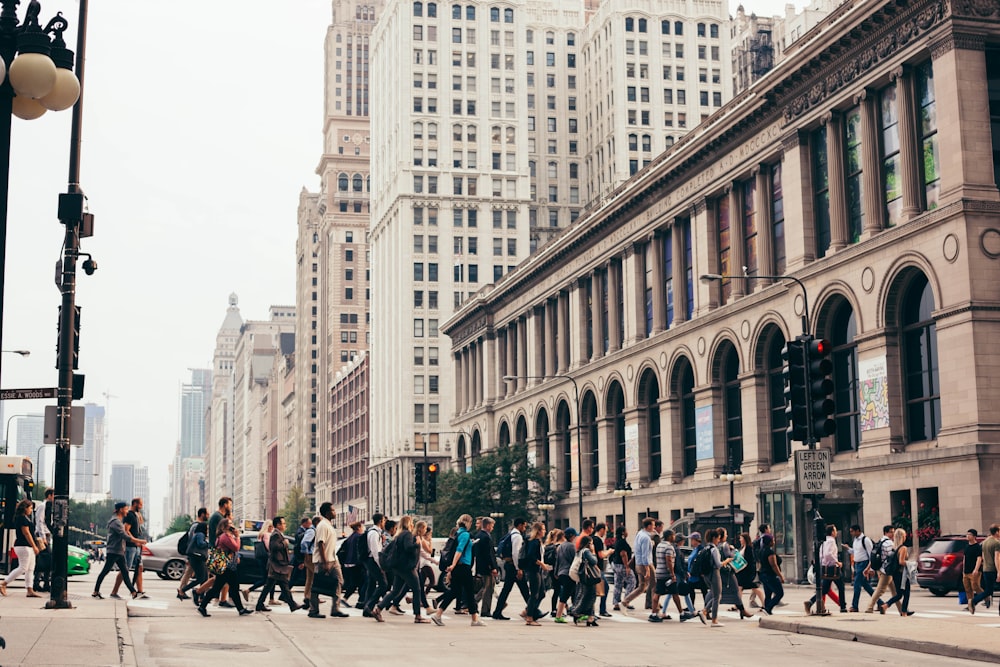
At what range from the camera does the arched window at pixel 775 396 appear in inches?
2203

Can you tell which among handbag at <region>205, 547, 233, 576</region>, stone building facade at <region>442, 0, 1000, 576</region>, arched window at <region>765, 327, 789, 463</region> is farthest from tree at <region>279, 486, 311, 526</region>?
handbag at <region>205, 547, 233, 576</region>

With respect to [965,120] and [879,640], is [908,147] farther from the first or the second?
[879,640]

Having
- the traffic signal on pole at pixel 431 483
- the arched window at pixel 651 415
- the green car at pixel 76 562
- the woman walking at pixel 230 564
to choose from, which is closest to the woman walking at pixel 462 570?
the woman walking at pixel 230 564

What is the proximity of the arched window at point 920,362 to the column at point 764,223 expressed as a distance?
10925 millimetres

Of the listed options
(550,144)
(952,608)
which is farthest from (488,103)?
(952,608)

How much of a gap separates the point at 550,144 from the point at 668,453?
8300cm

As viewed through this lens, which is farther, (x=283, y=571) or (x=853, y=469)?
(x=853, y=469)

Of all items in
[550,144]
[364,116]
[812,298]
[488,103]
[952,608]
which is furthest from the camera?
[364,116]

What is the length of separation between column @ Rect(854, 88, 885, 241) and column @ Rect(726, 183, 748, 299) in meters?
11.0

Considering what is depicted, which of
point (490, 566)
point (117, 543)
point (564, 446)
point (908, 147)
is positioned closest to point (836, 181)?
point (908, 147)

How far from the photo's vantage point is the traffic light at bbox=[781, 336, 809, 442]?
2320 centimetres

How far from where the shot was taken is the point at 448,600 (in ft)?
80.7

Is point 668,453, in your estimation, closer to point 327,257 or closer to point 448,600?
point 448,600

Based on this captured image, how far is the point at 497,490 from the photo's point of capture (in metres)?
80.0
